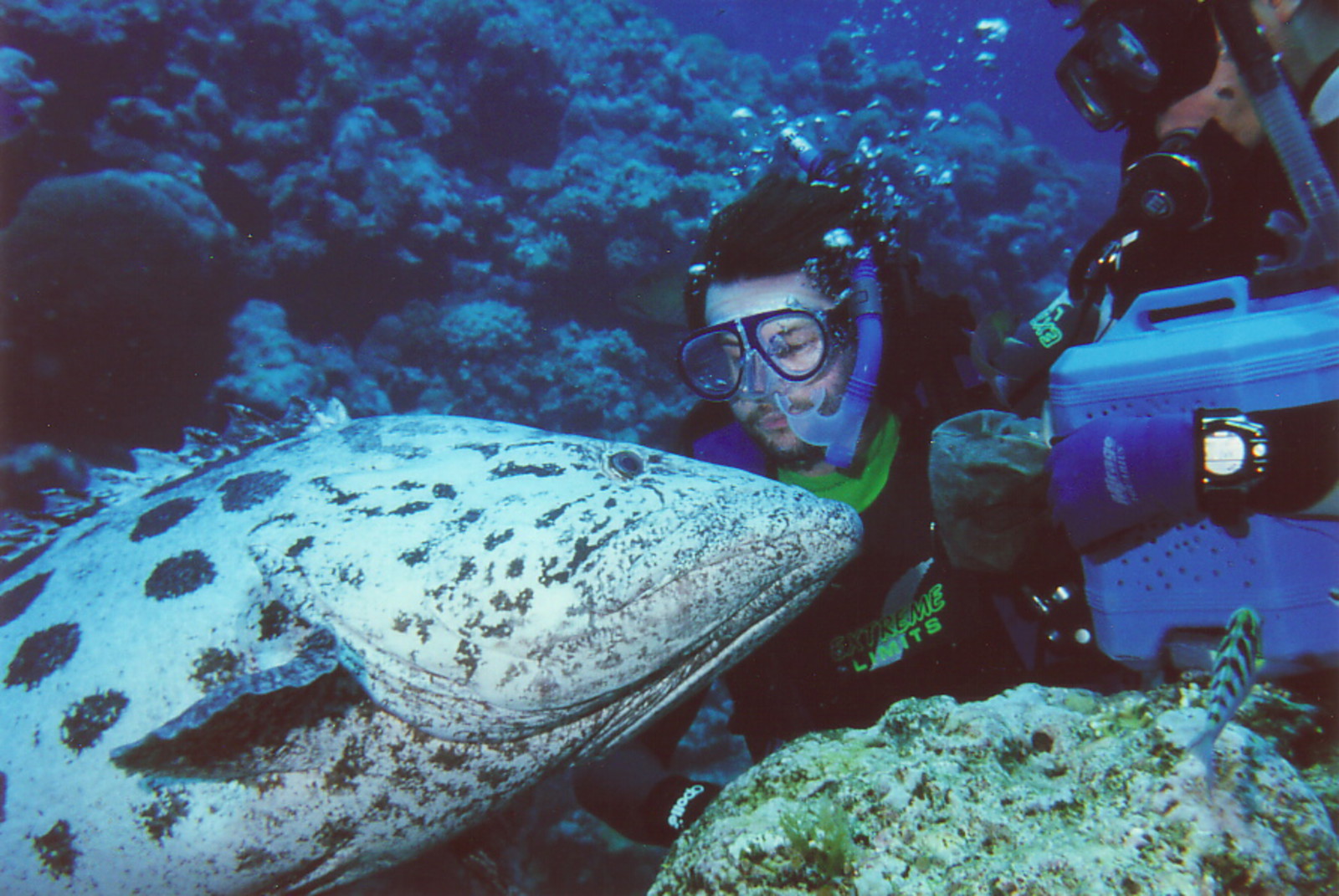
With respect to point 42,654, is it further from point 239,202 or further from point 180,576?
point 239,202

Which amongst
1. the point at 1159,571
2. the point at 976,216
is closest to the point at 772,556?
the point at 1159,571

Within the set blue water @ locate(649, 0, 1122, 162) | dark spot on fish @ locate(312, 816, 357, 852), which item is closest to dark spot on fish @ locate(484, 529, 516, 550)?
dark spot on fish @ locate(312, 816, 357, 852)

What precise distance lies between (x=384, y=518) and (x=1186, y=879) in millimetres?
2206

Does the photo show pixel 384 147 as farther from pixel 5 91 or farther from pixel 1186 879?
pixel 1186 879

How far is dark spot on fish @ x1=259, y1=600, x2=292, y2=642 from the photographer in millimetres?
1852

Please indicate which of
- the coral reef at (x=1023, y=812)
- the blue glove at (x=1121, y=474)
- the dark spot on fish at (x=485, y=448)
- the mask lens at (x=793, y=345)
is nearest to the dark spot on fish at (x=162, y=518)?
the dark spot on fish at (x=485, y=448)

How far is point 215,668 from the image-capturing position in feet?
6.01

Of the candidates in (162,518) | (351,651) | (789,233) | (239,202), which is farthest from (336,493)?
(239,202)

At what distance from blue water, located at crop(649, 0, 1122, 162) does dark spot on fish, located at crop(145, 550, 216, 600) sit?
3902 centimetres

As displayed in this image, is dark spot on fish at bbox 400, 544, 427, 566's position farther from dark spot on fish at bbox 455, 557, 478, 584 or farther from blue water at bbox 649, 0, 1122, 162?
blue water at bbox 649, 0, 1122, 162

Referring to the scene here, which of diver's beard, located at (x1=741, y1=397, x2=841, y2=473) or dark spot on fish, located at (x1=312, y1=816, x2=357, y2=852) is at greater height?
diver's beard, located at (x1=741, y1=397, x2=841, y2=473)

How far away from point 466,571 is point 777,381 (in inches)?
78.3

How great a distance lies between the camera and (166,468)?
2627 mm

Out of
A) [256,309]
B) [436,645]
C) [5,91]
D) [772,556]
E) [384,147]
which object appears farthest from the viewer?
[384,147]
